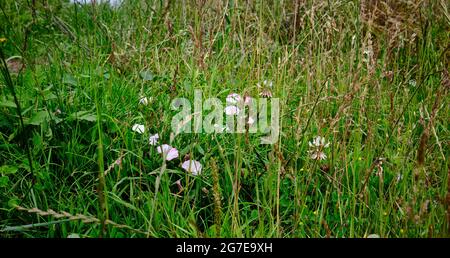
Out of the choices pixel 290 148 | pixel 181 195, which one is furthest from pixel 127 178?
pixel 290 148

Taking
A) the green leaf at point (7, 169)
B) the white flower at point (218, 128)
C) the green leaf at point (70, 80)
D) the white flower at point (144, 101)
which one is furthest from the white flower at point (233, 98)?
the green leaf at point (7, 169)

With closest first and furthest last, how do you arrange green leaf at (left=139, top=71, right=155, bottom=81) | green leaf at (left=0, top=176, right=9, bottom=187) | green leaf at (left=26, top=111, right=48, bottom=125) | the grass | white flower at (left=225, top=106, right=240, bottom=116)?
the grass < green leaf at (left=0, top=176, right=9, bottom=187) < green leaf at (left=26, top=111, right=48, bottom=125) < white flower at (left=225, top=106, right=240, bottom=116) < green leaf at (left=139, top=71, right=155, bottom=81)

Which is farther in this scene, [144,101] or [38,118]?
[144,101]

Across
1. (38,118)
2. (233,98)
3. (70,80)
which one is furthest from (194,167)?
(70,80)

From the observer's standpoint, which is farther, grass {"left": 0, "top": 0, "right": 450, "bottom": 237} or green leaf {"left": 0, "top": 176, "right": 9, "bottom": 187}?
green leaf {"left": 0, "top": 176, "right": 9, "bottom": 187}

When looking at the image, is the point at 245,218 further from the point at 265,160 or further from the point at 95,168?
the point at 95,168

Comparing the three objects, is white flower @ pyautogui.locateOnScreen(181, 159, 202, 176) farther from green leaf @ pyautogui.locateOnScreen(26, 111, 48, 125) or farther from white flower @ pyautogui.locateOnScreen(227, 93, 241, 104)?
green leaf @ pyautogui.locateOnScreen(26, 111, 48, 125)

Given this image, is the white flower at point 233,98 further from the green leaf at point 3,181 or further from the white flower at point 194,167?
the green leaf at point 3,181

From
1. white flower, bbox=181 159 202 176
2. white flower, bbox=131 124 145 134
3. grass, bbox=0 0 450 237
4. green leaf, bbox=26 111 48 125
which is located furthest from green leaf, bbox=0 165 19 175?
white flower, bbox=181 159 202 176

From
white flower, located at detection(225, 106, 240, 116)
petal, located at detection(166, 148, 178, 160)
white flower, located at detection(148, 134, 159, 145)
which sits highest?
white flower, located at detection(225, 106, 240, 116)

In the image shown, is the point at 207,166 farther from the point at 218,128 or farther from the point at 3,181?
the point at 3,181

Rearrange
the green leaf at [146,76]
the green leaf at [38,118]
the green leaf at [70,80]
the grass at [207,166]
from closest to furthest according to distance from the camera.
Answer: the grass at [207,166] < the green leaf at [38,118] < the green leaf at [70,80] < the green leaf at [146,76]

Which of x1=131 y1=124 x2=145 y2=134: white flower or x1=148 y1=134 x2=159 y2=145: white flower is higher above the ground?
x1=131 y1=124 x2=145 y2=134: white flower

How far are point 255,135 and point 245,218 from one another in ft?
1.26
